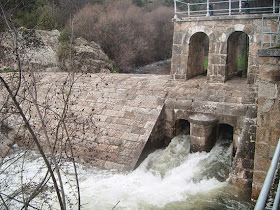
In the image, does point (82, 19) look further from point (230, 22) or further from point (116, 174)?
point (116, 174)

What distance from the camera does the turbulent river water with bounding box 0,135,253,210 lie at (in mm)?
6969

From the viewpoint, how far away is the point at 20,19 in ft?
75.9

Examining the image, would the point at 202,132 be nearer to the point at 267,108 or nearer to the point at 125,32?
the point at 267,108

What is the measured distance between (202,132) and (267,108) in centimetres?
289

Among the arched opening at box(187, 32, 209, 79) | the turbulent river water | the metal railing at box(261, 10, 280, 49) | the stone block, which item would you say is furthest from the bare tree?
the metal railing at box(261, 10, 280, 49)

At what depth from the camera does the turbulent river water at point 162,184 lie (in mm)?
6969

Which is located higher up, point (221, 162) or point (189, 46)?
point (189, 46)

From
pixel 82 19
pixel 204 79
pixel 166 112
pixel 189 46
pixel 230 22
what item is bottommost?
pixel 166 112

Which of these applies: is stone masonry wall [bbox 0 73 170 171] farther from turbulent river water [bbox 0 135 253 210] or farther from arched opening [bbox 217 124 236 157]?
arched opening [bbox 217 124 236 157]

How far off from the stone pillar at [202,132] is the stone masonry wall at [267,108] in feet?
8.08

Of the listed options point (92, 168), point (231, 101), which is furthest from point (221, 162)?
point (92, 168)

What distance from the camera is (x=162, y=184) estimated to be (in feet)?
26.1

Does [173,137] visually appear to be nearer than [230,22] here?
No

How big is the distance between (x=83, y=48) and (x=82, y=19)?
3.97 meters
